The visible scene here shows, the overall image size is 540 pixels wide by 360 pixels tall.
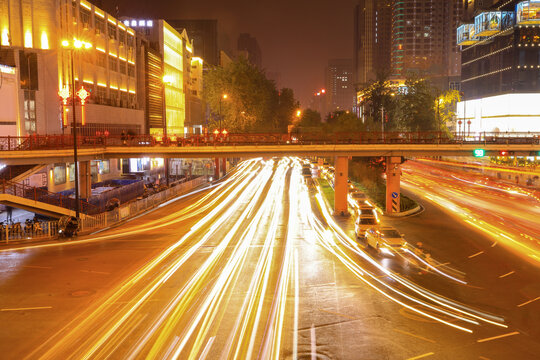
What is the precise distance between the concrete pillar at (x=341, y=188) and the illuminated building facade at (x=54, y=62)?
2239 cm

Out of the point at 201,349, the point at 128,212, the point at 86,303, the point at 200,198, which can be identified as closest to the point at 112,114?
the point at 200,198

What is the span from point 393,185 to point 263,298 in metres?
25.0

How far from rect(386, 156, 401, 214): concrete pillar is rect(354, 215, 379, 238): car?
10.3 m

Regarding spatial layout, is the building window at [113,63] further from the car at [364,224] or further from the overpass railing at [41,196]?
the car at [364,224]

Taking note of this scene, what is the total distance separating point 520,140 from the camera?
41.6m

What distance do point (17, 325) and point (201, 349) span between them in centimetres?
654

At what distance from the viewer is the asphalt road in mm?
13477

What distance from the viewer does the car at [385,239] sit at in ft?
83.8

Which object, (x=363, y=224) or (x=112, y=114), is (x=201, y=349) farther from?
(x=112, y=114)

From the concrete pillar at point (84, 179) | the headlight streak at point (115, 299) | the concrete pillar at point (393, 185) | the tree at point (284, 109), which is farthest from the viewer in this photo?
the tree at point (284, 109)

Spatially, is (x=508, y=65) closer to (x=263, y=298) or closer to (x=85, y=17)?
(x=85, y=17)

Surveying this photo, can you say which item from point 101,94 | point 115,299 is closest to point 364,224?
point 115,299

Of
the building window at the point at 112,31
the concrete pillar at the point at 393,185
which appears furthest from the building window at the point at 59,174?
the concrete pillar at the point at 393,185

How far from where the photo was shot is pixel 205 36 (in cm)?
13912
